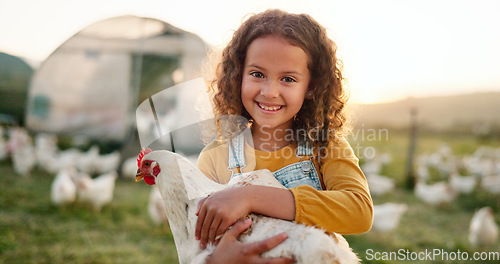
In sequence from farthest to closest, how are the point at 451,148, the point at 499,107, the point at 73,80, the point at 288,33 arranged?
the point at 451,148, the point at 499,107, the point at 73,80, the point at 288,33

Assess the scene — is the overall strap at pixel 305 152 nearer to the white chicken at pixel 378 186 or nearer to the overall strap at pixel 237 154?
the overall strap at pixel 237 154

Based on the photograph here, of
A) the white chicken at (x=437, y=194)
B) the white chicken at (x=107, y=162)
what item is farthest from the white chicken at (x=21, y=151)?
the white chicken at (x=437, y=194)

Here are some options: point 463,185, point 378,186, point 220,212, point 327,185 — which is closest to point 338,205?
point 327,185

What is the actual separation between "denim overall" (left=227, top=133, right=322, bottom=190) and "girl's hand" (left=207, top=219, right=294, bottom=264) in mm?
220

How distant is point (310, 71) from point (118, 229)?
11.2 feet

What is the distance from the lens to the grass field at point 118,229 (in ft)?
10.4

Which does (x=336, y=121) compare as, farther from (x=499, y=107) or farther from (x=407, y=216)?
(x=499, y=107)

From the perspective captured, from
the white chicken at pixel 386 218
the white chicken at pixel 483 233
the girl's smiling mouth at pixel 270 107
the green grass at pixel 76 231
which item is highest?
the girl's smiling mouth at pixel 270 107

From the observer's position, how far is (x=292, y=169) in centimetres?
113

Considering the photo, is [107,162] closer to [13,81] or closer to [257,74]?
[13,81]

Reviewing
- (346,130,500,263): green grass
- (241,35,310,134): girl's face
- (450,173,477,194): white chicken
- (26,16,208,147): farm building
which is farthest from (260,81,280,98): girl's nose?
(450,173,477,194): white chicken

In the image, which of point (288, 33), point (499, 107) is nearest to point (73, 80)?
point (288, 33)

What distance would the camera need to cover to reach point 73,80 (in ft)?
5.74

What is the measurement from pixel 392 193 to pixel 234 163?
5.12 m
